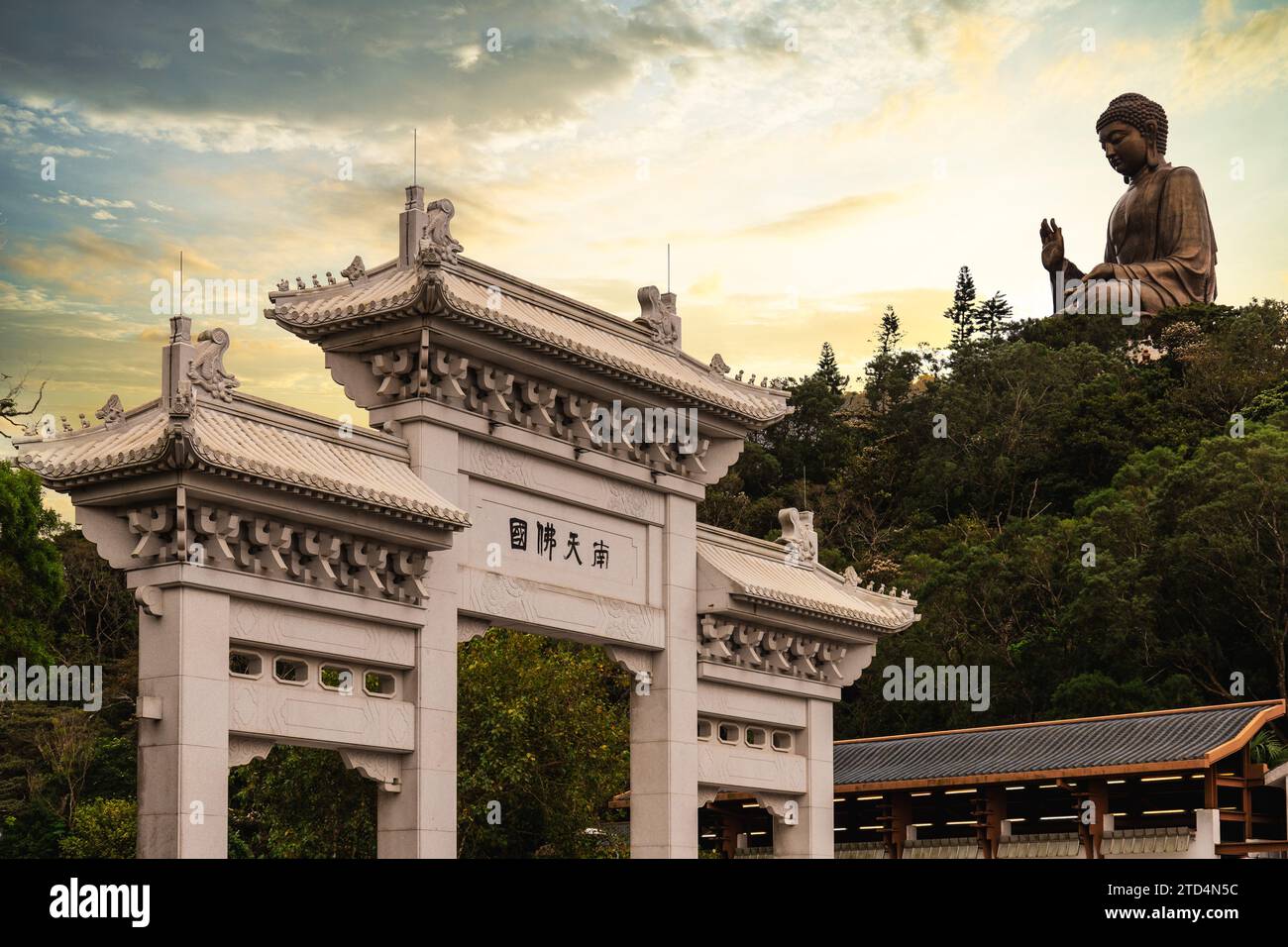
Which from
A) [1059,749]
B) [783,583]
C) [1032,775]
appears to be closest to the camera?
[783,583]

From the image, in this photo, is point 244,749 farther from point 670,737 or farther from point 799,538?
point 799,538

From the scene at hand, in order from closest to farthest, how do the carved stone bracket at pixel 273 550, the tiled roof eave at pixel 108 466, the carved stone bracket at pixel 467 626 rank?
the tiled roof eave at pixel 108 466 → the carved stone bracket at pixel 273 550 → the carved stone bracket at pixel 467 626

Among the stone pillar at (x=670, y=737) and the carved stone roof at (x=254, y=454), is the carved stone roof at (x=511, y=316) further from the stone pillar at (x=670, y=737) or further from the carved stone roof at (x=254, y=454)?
the stone pillar at (x=670, y=737)

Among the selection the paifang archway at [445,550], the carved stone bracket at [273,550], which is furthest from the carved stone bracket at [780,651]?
the carved stone bracket at [273,550]

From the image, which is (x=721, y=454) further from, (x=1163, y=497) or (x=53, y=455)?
(x=1163, y=497)

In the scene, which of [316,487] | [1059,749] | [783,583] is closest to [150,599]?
[316,487]

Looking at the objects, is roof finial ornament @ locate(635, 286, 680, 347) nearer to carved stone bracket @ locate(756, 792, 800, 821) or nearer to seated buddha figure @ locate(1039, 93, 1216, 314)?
carved stone bracket @ locate(756, 792, 800, 821)

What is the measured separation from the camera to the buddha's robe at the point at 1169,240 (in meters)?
52.1

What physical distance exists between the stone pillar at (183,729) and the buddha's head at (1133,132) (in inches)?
1683

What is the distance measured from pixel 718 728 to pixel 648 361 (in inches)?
166

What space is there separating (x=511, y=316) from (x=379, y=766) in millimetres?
4367

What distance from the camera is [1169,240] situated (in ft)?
172
